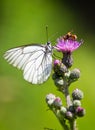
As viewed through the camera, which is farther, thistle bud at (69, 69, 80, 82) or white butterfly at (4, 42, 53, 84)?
white butterfly at (4, 42, 53, 84)

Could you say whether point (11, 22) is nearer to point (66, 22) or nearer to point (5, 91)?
point (66, 22)

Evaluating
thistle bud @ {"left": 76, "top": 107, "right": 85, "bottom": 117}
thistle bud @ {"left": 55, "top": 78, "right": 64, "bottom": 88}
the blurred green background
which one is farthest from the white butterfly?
the blurred green background

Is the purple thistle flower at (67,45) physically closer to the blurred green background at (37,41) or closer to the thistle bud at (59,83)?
the thistle bud at (59,83)

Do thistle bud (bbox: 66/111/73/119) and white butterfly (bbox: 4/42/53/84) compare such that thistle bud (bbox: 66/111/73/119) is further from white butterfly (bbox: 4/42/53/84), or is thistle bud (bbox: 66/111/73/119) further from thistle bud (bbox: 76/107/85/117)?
white butterfly (bbox: 4/42/53/84)

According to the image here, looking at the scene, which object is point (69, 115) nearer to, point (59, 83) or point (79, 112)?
point (79, 112)

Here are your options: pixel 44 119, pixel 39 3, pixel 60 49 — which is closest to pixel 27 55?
pixel 60 49

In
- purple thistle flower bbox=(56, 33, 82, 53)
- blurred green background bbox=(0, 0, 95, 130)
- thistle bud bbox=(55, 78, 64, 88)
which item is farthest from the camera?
blurred green background bbox=(0, 0, 95, 130)

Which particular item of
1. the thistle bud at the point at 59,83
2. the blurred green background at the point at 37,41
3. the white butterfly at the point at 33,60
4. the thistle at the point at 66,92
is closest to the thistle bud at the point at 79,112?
the thistle at the point at 66,92

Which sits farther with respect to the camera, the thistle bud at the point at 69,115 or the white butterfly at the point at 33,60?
the white butterfly at the point at 33,60
